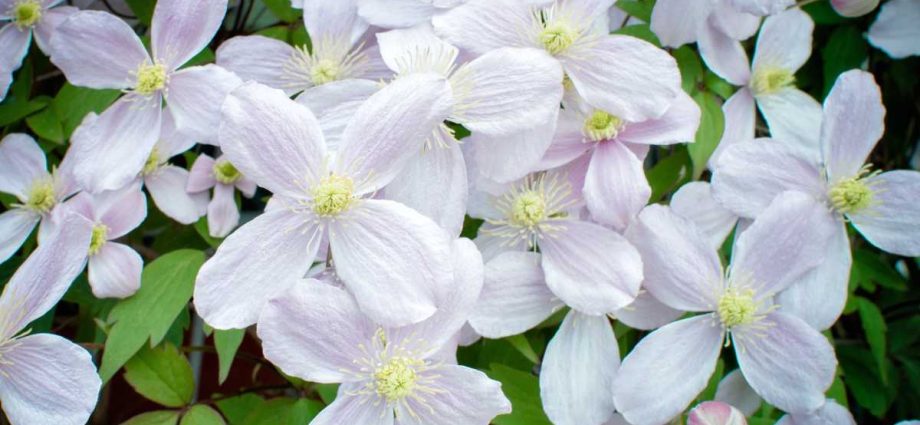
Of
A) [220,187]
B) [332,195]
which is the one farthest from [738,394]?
[220,187]

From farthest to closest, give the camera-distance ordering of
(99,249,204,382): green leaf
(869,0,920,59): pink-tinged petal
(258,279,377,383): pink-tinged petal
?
(869,0,920,59): pink-tinged petal → (99,249,204,382): green leaf → (258,279,377,383): pink-tinged petal

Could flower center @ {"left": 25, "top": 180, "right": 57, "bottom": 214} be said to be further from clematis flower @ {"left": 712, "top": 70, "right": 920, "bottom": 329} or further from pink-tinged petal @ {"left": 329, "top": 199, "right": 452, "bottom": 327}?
clematis flower @ {"left": 712, "top": 70, "right": 920, "bottom": 329}

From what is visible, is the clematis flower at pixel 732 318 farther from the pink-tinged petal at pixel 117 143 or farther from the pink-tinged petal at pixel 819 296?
the pink-tinged petal at pixel 117 143

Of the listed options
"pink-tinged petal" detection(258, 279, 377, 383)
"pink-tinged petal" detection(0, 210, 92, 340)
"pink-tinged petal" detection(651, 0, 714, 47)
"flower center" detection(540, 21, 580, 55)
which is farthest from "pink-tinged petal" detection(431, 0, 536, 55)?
"pink-tinged petal" detection(0, 210, 92, 340)

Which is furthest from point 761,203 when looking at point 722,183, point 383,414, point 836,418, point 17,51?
point 17,51

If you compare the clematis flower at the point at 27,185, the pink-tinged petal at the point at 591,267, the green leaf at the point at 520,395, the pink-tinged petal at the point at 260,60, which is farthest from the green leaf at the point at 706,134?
the clematis flower at the point at 27,185

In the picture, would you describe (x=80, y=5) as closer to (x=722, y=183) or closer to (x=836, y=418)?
(x=722, y=183)

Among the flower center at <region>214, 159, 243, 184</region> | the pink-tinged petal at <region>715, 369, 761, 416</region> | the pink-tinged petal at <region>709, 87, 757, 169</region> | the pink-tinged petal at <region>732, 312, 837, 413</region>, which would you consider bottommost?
the pink-tinged petal at <region>715, 369, 761, 416</region>
